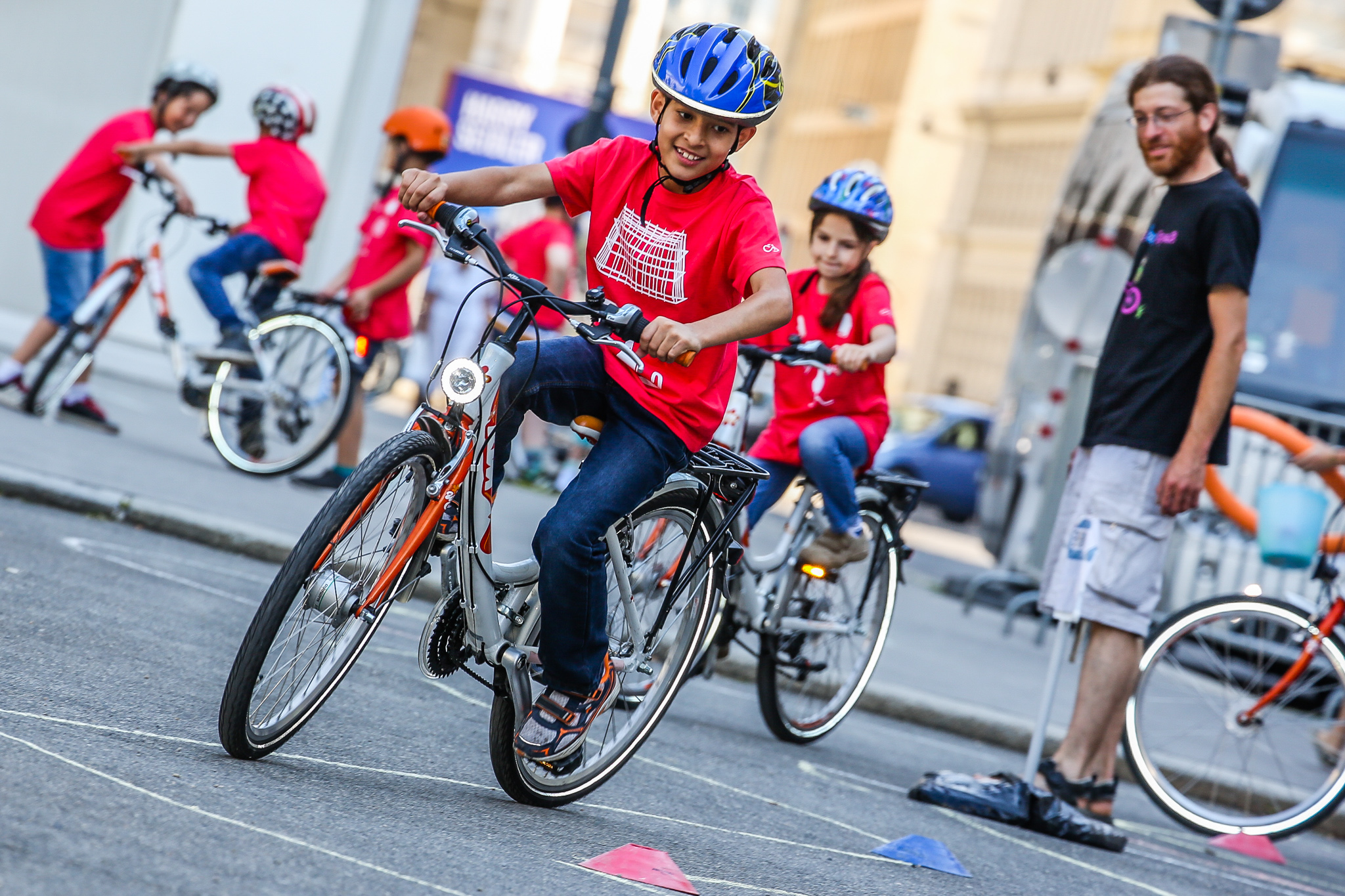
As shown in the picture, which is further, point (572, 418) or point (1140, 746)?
point (1140, 746)

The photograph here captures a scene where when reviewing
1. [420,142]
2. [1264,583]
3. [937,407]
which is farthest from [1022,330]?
[937,407]

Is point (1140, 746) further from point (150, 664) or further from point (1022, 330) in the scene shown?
point (1022, 330)

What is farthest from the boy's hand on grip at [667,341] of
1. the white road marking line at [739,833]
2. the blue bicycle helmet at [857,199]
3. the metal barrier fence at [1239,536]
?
the metal barrier fence at [1239,536]

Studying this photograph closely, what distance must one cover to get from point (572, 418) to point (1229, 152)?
2698mm

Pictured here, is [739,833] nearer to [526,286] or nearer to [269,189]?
[526,286]

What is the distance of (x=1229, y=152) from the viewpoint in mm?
5668

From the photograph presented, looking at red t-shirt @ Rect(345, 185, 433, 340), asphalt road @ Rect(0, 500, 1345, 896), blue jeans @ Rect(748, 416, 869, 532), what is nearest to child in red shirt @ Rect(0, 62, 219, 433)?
red t-shirt @ Rect(345, 185, 433, 340)

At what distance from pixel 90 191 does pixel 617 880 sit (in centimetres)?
651

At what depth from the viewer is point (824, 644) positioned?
19.7 feet

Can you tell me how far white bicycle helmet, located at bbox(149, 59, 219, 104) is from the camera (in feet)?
29.7

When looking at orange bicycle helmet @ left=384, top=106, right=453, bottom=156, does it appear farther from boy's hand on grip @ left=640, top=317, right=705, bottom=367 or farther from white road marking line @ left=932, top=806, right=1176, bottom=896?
boy's hand on grip @ left=640, top=317, right=705, bottom=367

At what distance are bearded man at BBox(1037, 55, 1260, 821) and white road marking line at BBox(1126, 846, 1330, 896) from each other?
0.17 meters

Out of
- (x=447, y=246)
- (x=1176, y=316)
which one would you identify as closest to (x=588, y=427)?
(x=447, y=246)

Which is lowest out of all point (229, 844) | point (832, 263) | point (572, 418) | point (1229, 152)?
point (229, 844)
